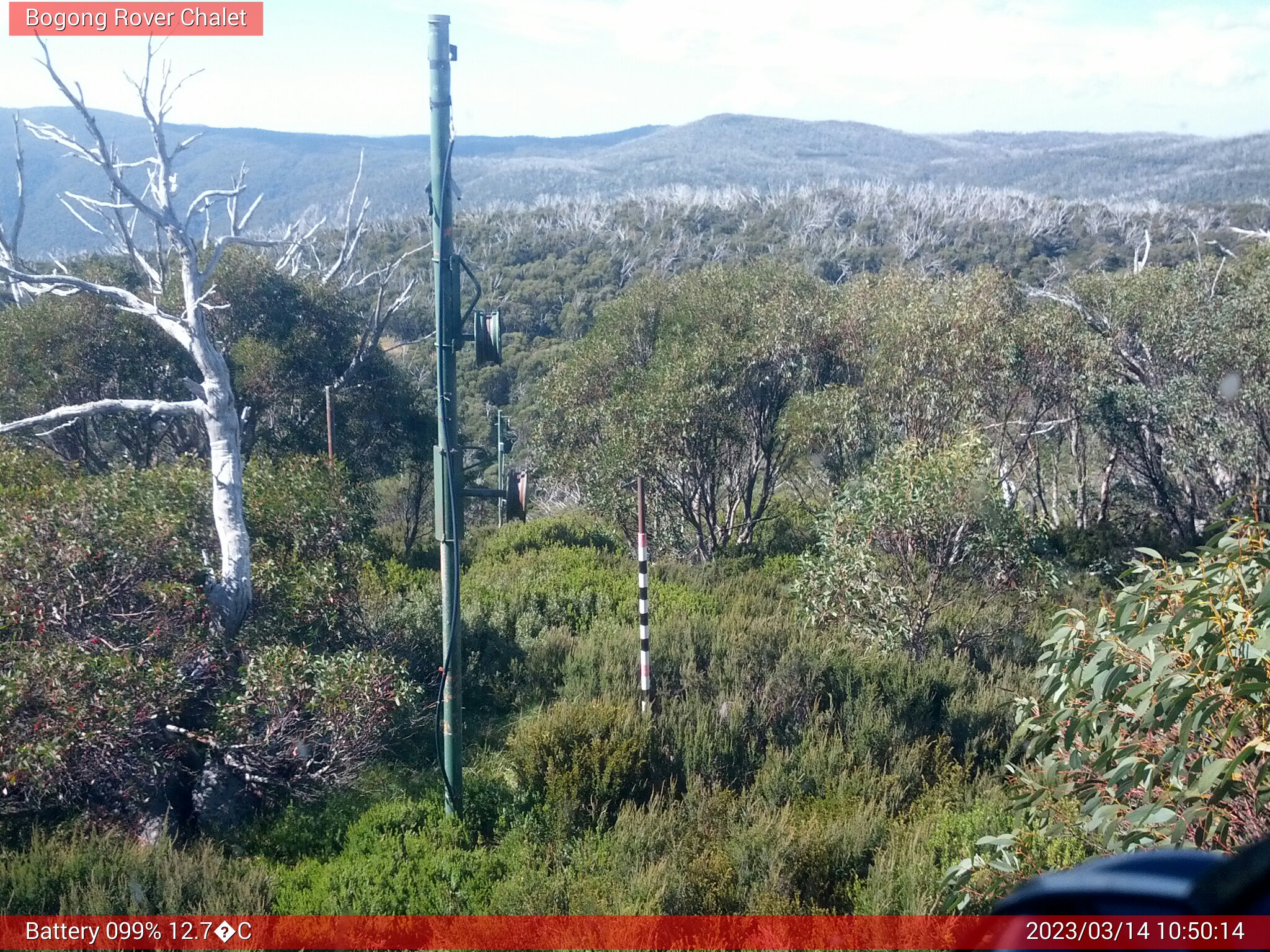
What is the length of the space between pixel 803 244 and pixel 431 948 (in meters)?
46.0

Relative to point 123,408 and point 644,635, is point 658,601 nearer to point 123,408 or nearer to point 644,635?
point 644,635

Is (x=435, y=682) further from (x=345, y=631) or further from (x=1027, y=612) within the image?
(x=1027, y=612)

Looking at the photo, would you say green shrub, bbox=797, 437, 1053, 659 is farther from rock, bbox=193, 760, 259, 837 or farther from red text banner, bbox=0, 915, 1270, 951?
rock, bbox=193, 760, 259, 837

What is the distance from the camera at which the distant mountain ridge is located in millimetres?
71062

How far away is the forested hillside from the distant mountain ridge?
48259mm

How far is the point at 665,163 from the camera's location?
113 meters

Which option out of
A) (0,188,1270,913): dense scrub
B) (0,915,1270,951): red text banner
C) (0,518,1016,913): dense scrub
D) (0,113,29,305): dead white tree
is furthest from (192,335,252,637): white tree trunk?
(0,113,29,305): dead white tree

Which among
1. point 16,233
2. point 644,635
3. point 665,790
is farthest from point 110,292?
point 16,233

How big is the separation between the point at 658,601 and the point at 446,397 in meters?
5.87

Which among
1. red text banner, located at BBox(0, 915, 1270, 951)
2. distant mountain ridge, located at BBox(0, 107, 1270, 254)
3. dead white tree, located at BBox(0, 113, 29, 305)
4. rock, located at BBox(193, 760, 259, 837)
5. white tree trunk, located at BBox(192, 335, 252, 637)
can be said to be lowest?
rock, located at BBox(193, 760, 259, 837)

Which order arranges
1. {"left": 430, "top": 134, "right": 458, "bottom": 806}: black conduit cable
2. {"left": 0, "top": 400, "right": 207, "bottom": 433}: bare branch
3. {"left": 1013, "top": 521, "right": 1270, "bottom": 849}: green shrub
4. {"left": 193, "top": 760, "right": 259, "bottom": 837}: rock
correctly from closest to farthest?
{"left": 1013, "top": 521, "right": 1270, "bottom": 849}: green shrub → {"left": 430, "top": 134, "right": 458, "bottom": 806}: black conduit cable → {"left": 193, "top": 760, "right": 259, "bottom": 837}: rock → {"left": 0, "top": 400, "right": 207, "bottom": 433}: bare branch

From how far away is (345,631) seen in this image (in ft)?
24.6

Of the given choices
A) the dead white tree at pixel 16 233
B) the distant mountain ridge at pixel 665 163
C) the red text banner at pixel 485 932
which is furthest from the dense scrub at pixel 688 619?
the distant mountain ridge at pixel 665 163

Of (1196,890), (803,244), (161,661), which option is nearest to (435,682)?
(161,661)
